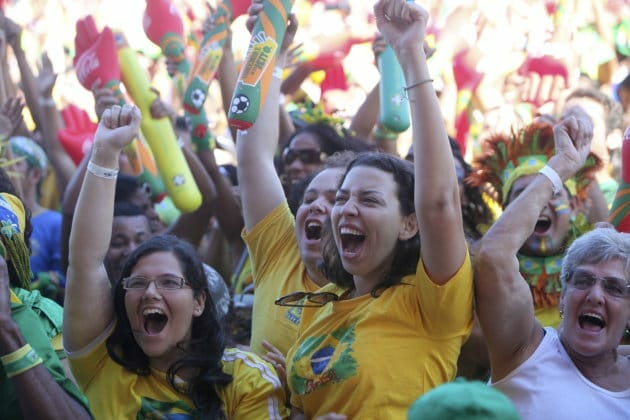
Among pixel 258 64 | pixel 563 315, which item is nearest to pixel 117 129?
pixel 258 64

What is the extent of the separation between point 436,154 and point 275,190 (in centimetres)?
110

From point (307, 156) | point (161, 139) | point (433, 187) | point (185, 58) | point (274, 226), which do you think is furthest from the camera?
point (185, 58)

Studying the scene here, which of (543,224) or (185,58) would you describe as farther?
(185,58)

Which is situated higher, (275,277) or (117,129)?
(117,129)

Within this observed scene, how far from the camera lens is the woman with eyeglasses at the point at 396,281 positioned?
2303mm

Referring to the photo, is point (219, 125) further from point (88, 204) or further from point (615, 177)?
point (88, 204)

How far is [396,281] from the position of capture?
2.49 metres

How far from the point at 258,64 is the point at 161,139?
4.78 feet

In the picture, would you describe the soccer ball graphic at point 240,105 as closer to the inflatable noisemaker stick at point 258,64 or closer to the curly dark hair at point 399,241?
the inflatable noisemaker stick at point 258,64

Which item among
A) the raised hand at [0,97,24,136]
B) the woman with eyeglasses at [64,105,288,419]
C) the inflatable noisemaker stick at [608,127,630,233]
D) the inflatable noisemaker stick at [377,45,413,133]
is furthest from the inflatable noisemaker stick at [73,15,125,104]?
the inflatable noisemaker stick at [608,127,630,233]

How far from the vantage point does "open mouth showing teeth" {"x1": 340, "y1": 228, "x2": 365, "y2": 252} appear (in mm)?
2533

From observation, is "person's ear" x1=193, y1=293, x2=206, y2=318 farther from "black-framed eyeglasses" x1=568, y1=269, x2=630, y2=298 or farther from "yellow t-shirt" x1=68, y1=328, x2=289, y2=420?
"black-framed eyeglasses" x1=568, y1=269, x2=630, y2=298

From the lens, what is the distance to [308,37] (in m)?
5.73

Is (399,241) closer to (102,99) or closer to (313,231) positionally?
(313,231)
